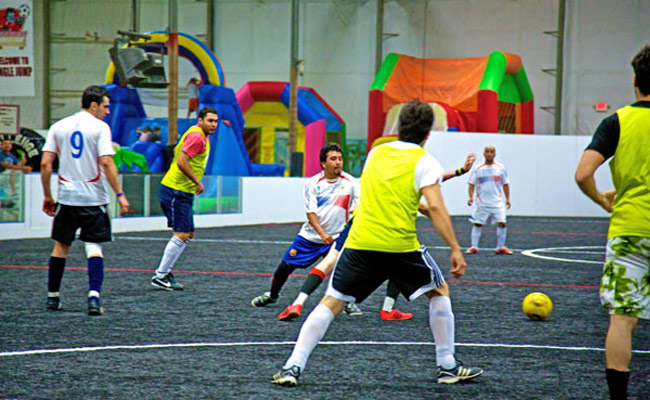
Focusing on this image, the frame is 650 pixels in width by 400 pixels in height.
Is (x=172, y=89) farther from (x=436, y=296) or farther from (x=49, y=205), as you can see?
(x=436, y=296)

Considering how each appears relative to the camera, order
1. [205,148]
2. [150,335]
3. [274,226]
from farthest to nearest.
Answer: [274,226], [205,148], [150,335]

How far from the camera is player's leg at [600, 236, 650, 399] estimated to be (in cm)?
434

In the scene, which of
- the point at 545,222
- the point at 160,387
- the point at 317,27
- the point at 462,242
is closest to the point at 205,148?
the point at 160,387

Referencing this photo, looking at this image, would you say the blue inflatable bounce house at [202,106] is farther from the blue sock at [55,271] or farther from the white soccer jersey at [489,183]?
the blue sock at [55,271]

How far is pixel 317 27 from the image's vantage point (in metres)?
35.0

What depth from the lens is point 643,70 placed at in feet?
14.5

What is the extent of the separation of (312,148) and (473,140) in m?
5.06

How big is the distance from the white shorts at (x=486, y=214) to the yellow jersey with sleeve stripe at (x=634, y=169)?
11.1 metres

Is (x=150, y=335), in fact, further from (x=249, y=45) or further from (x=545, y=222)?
(x=249, y=45)

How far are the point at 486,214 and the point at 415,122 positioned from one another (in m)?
10.8

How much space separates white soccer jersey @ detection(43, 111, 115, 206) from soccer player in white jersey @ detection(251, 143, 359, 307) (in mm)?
1711

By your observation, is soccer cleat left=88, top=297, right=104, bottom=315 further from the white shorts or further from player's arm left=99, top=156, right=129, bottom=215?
the white shorts

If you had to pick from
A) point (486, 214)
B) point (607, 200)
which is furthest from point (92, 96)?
point (486, 214)

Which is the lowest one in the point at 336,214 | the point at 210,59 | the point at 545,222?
the point at 545,222
